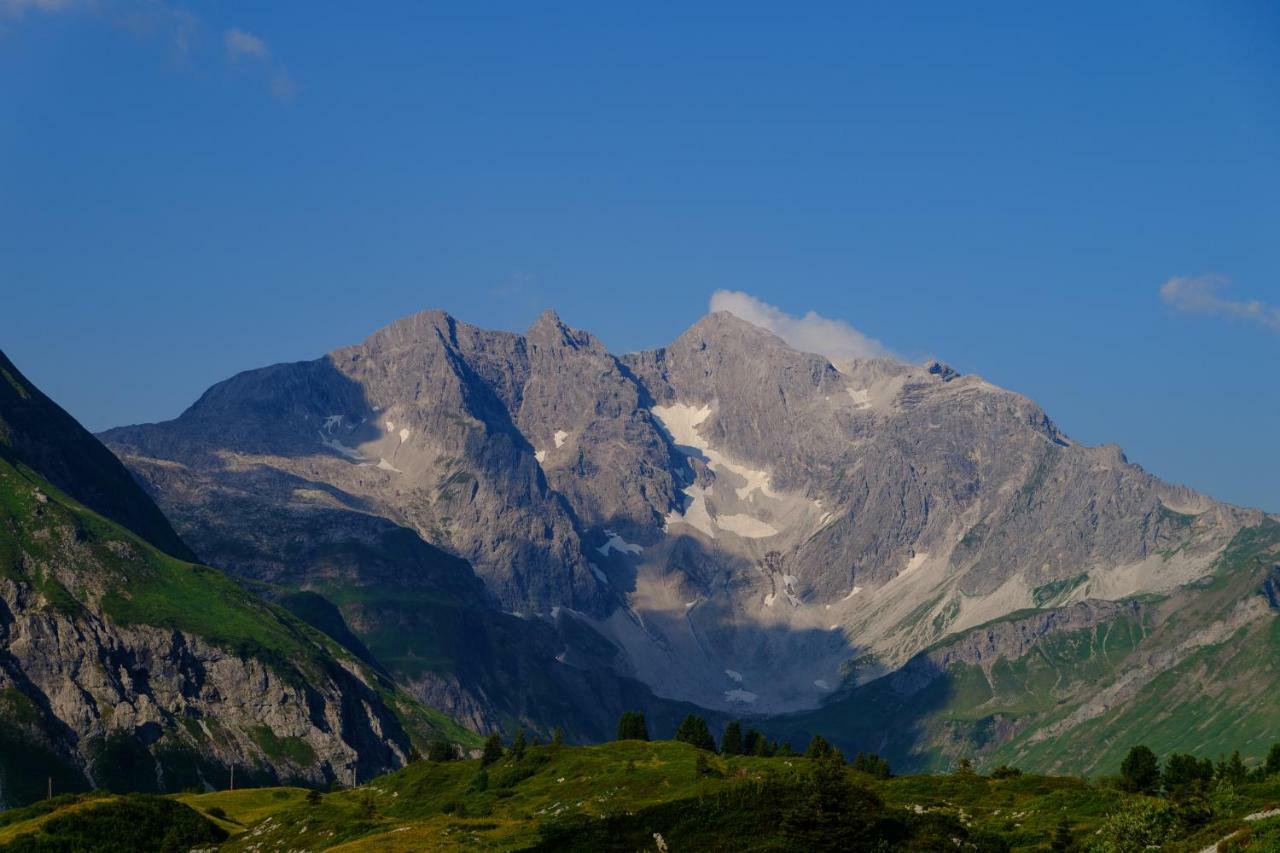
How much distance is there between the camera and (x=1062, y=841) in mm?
103812

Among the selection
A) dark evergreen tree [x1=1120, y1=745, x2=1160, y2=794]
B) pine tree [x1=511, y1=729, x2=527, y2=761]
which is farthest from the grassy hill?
dark evergreen tree [x1=1120, y1=745, x2=1160, y2=794]

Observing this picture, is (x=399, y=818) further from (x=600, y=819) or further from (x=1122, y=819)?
(x=1122, y=819)

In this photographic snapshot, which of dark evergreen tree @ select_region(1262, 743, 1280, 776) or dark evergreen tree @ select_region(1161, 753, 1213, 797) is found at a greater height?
dark evergreen tree @ select_region(1161, 753, 1213, 797)

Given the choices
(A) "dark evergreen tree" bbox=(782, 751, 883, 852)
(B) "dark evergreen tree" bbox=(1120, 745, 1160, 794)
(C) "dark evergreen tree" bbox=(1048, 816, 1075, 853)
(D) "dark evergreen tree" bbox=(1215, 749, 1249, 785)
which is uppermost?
(A) "dark evergreen tree" bbox=(782, 751, 883, 852)

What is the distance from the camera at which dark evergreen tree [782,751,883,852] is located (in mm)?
96438

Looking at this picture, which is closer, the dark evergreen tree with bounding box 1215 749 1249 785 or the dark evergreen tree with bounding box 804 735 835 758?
the dark evergreen tree with bounding box 1215 749 1249 785

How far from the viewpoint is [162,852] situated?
14788 cm

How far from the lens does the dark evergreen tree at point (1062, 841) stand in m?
102

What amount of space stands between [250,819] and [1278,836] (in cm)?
12769

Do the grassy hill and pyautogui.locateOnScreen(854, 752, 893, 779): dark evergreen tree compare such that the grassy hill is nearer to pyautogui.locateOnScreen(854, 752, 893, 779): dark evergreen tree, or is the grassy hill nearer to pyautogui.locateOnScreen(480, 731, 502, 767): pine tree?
pyautogui.locateOnScreen(480, 731, 502, 767): pine tree

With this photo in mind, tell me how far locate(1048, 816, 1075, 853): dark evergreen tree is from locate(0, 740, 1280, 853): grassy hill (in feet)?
3.06

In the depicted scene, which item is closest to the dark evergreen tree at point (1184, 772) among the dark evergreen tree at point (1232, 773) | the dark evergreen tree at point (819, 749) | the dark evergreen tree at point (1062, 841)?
the dark evergreen tree at point (1232, 773)

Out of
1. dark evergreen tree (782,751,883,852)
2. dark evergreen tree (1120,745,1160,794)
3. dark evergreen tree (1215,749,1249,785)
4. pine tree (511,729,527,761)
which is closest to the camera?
dark evergreen tree (782,751,883,852)

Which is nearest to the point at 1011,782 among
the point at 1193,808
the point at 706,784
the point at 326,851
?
the point at 706,784
